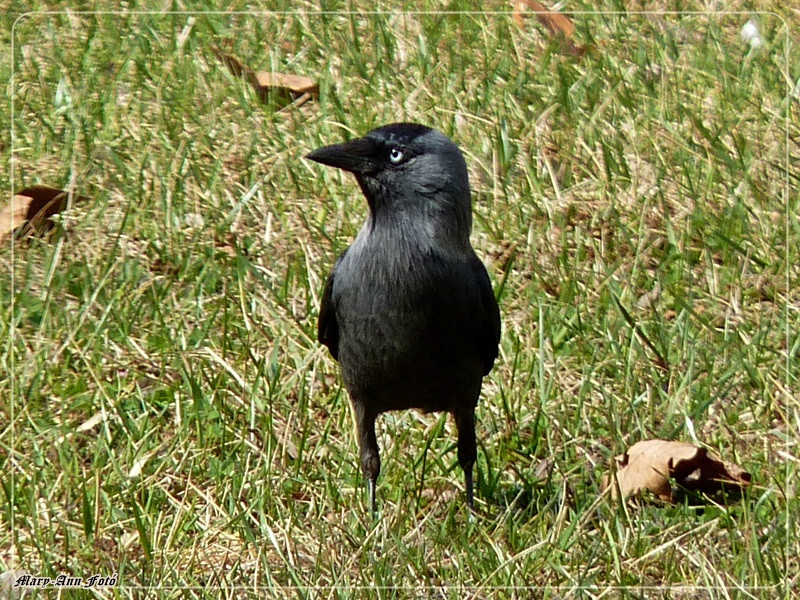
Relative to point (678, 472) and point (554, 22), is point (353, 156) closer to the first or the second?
point (678, 472)

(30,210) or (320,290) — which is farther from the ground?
(30,210)

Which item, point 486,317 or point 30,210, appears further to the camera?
point 30,210

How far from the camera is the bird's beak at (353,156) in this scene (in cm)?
404

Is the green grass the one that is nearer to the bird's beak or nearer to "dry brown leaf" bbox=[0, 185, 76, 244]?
"dry brown leaf" bbox=[0, 185, 76, 244]

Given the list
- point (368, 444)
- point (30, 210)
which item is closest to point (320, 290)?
point (368, 444)

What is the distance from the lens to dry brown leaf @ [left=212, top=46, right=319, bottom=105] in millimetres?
6242

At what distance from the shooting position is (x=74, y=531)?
3977 mm

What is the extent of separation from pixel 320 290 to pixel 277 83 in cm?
152

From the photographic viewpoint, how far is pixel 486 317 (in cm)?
424

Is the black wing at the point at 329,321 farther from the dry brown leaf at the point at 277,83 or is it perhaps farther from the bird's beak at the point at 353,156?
the dry brown leaf at the point at 277,83

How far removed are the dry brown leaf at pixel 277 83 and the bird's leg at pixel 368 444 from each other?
2439 mm

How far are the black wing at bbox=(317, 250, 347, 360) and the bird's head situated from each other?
0.32 m

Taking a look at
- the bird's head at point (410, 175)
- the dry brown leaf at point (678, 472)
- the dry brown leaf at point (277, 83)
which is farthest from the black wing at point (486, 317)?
the dry brown leaf at point (277, 83)

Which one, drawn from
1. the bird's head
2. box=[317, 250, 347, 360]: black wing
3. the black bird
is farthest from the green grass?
the bird's head
